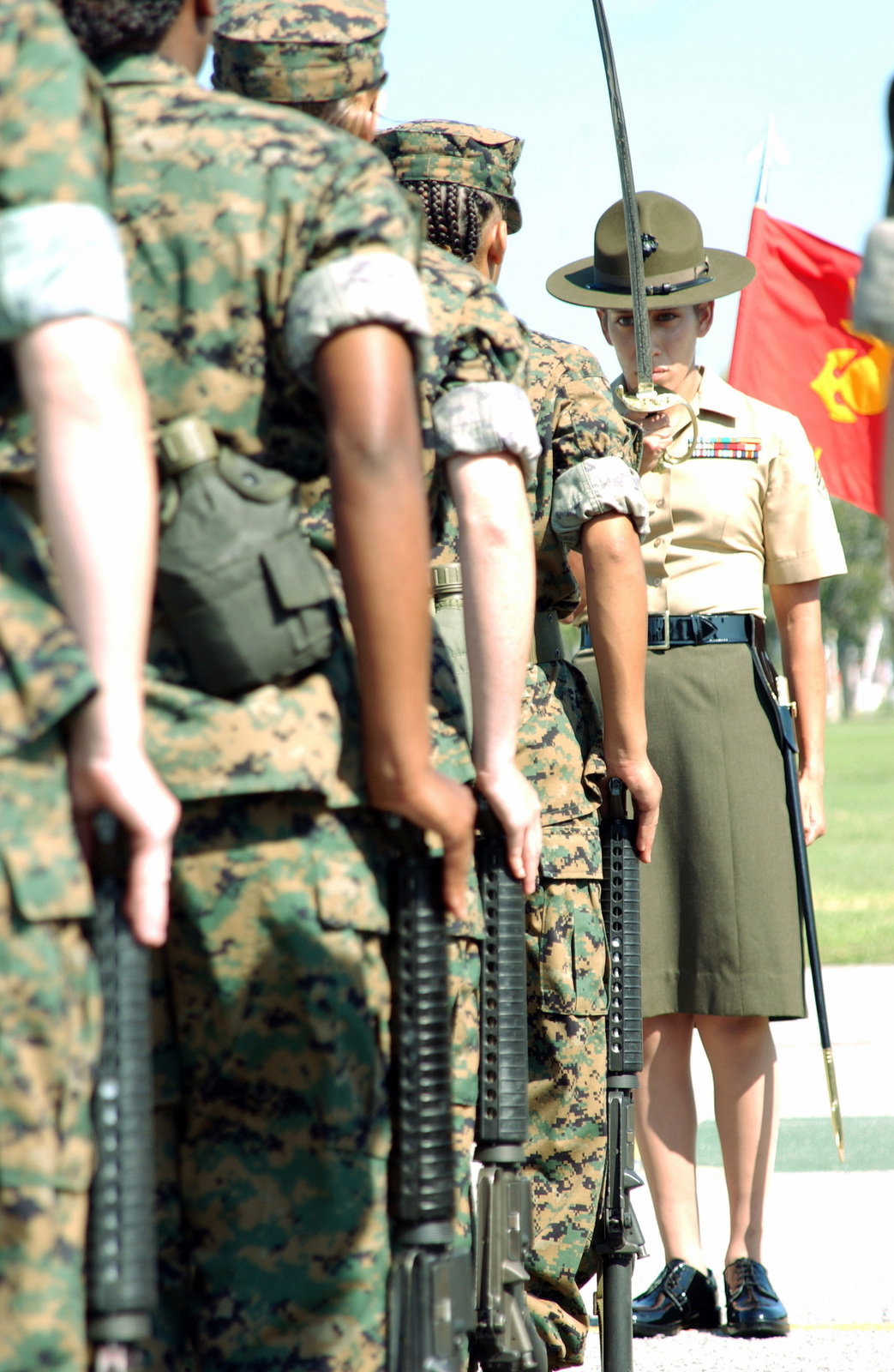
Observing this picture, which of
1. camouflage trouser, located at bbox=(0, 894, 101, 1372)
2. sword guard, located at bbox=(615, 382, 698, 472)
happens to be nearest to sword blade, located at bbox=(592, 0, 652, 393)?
sword guard, located at bbox=(615, 382, 698, 472)

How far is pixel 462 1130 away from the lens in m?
2.24

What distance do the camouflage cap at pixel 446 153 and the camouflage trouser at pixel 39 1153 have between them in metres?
1.94

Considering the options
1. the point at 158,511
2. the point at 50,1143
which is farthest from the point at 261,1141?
the point at 158,511

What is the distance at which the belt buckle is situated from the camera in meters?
4.12

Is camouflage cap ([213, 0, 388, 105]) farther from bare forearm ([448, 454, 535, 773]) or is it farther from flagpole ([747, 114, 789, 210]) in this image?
flagpole ([747, 114, 789, 210])

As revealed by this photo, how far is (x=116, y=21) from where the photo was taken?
1.91m

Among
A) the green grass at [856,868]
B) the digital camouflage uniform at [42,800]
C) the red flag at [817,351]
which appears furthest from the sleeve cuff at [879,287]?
the green grass at [856,868]

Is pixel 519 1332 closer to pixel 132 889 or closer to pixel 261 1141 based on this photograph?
pixel 261 1141

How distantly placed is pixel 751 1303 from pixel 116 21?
298 cm

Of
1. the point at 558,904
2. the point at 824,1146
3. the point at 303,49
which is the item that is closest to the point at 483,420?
the point at 303,49

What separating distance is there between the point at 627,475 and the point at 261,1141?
1.75m

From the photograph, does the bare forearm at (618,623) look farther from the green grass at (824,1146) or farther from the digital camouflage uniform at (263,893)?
the green grass at (824,1146)

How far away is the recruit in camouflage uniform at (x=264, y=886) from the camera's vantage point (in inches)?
73.0

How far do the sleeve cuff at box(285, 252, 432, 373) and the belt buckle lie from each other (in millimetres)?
2334
